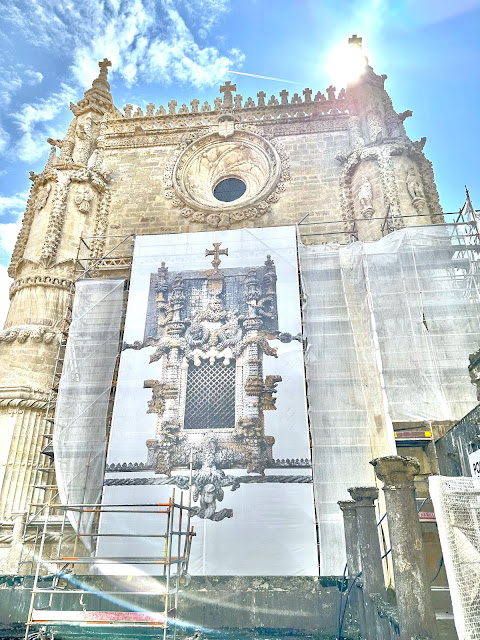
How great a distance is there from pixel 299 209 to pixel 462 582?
10.0 metres

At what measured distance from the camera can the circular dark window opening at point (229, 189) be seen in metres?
13.8

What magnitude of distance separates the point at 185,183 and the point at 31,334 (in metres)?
5.77

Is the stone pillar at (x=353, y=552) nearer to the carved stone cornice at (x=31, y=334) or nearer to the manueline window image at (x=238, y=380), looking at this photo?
the manueline window image at (x=238, y=380)

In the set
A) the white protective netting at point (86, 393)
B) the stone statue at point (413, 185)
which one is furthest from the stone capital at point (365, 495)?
the stone statue at point (413, 185)

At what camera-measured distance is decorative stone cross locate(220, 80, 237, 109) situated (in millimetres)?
14430

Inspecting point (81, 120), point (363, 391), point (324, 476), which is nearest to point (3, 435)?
point (324, 476)

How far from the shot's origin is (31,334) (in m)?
10.7

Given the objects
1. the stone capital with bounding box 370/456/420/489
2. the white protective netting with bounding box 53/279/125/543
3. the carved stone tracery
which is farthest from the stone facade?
the stone capital with bounding box 370/456/420/489

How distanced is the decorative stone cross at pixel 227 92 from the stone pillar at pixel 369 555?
1232 centimetres

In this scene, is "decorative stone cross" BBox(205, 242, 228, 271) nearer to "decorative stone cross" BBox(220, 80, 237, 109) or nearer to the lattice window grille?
the lattice window grille

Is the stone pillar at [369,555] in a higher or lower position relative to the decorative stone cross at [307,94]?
lower

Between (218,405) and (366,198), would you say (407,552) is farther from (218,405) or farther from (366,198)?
(366,198)

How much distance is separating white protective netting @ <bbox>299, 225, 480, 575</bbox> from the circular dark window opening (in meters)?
3.85

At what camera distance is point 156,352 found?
10.2 meters
